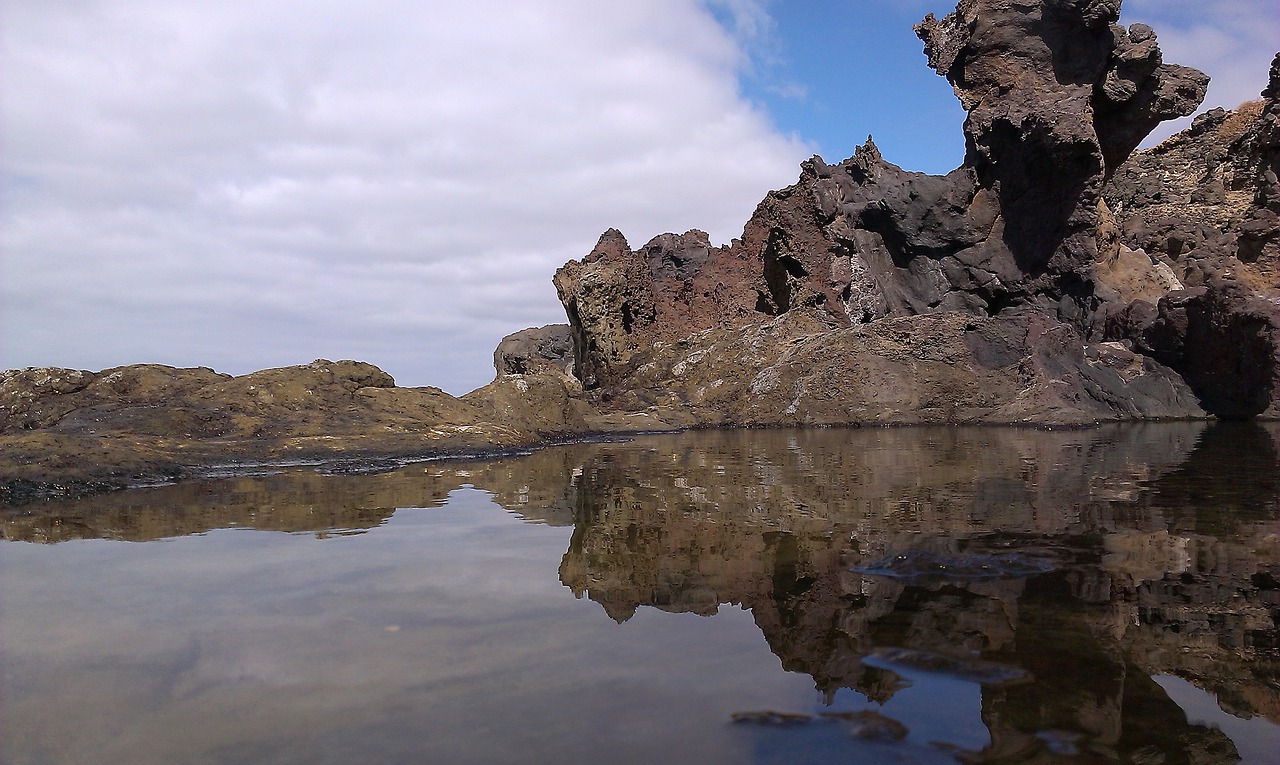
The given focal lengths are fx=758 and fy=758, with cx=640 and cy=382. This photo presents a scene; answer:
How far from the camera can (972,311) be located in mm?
42812

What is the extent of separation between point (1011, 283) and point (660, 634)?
43.7m

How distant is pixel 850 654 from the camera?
3.91 meters

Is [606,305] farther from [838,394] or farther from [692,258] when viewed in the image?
[838,394]

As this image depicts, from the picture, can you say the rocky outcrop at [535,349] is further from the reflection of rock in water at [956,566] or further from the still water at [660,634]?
the reflection of rock in water at [956,566]

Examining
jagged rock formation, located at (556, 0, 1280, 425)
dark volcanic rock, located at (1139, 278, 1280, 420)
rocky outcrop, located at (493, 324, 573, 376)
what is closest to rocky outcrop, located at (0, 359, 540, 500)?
jagged rock formation, located at (556, 0, 1280, 425)

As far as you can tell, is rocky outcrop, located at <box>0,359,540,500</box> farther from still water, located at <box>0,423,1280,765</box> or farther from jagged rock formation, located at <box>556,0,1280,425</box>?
jagged rock formation, located at <box>556,0,1280,425</box>

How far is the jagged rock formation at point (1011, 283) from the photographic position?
3484 centimetres

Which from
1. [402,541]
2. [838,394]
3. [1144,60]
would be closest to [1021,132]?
[1144,60]

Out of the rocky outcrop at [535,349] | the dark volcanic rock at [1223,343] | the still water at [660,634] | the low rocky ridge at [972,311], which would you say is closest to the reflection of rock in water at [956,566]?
the still water at [660,634]

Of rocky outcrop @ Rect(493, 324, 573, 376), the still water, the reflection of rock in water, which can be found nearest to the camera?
the still water

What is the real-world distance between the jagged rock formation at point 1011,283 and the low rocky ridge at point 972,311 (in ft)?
0.42

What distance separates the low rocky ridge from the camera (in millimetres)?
22172

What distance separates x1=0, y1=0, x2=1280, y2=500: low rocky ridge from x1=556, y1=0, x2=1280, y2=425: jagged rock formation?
0.13m

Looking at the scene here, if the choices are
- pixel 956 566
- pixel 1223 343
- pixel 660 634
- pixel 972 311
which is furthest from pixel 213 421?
pixel 1223 343
